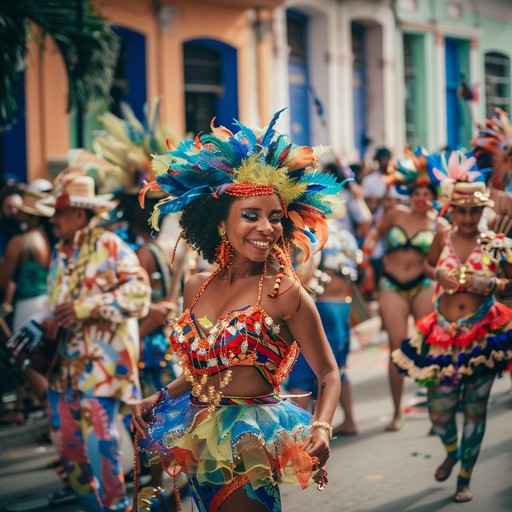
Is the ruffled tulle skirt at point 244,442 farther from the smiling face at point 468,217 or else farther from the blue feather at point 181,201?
the smiling face at point 468,217

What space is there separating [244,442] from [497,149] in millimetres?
5782

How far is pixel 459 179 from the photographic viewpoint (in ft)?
25.2

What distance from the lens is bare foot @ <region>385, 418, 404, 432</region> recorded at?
9398mm

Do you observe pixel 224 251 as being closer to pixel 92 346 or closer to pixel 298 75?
pixel 92 346

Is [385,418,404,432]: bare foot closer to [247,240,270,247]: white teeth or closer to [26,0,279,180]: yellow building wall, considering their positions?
[247,240,270,247]: white teeth

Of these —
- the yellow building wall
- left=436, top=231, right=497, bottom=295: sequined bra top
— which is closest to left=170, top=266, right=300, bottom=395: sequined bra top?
left=436, top=231, right=497, bottom=295: sequined bra top

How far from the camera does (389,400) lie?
35.4 ft

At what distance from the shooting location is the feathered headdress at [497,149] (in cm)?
959

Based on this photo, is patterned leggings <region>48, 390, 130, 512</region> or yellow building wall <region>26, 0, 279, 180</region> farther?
yellow building wall <region>26, 0, 279, 180</region>

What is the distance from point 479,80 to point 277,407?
25.2 meters

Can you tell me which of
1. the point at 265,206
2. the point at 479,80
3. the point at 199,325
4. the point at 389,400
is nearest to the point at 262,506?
the point at 199,325

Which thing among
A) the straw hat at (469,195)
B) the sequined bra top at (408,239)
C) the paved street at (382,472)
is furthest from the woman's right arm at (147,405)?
the sequined bra top at (408,239)

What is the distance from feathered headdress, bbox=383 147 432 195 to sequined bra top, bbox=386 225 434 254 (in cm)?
37

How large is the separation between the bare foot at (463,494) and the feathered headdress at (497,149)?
329 cm
